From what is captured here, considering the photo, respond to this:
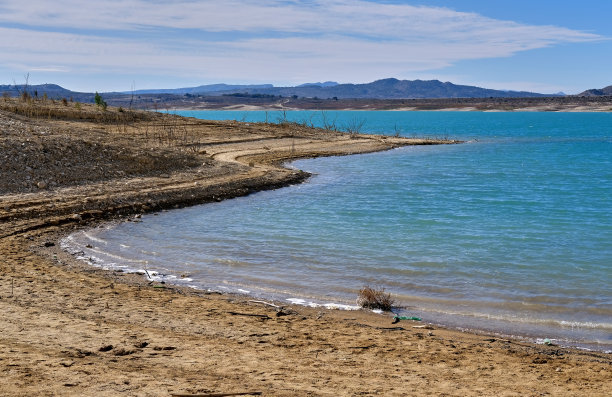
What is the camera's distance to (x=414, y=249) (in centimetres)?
1415

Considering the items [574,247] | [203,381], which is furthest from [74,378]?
[574,247]

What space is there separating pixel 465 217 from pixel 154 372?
13.9m

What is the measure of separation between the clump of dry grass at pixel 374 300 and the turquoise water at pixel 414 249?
1.24 ft

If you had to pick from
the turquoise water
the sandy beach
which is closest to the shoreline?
the turquoise water

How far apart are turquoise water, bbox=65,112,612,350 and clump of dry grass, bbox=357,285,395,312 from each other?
0.38m

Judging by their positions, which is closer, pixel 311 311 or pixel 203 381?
pixel 203 381

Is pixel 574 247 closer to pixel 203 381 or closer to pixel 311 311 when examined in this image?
pixel 311 311

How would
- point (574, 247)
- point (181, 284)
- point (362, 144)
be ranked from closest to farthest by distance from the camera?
point (181, 284) → point (574, 247) → point (362, 144)

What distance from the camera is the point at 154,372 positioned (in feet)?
20.6

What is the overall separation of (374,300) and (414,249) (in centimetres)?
439

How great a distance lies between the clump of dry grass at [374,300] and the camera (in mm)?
9953

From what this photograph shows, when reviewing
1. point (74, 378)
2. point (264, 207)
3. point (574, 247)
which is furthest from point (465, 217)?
point (74, 378)

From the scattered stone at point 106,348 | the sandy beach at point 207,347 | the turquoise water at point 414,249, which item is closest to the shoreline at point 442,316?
the turquoise water at point 414,249

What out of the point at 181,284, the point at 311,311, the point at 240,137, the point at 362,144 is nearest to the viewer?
the point at 311,311
